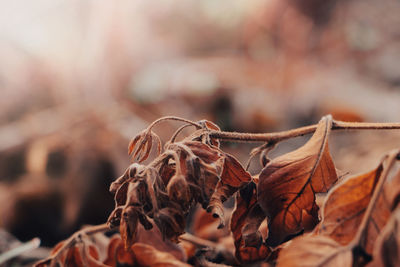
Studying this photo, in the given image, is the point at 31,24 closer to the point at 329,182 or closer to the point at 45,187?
the point at 45,187

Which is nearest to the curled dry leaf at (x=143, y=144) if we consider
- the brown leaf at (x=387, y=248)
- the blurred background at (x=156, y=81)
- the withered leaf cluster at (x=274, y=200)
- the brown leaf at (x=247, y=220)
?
the withered leaf cluster at (x=274, y=200)

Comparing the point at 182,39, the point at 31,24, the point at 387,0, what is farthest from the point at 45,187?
the point at 387,0

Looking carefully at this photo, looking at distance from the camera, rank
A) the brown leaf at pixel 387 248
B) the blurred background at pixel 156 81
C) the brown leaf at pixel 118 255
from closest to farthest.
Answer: the brown leaf at pixel 387 248, the brown leaf at pixel 118 255, the blurred background at pixel 156 81

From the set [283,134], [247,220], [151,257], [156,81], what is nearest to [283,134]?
[283,134]

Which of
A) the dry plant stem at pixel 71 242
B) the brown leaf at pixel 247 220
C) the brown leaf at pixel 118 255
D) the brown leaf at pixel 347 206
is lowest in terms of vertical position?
the brown leaf at pixel 118 255

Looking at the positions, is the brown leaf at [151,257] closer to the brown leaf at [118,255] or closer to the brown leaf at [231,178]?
the brown leaf at [118,255]

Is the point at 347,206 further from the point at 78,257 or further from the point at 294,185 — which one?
the point at 78,257

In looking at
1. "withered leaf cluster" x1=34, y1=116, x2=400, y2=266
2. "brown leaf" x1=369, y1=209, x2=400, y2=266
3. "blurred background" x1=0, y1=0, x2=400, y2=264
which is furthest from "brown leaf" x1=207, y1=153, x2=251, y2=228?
"blurred background" x1=0, y1=0, x2=400, y2=264
